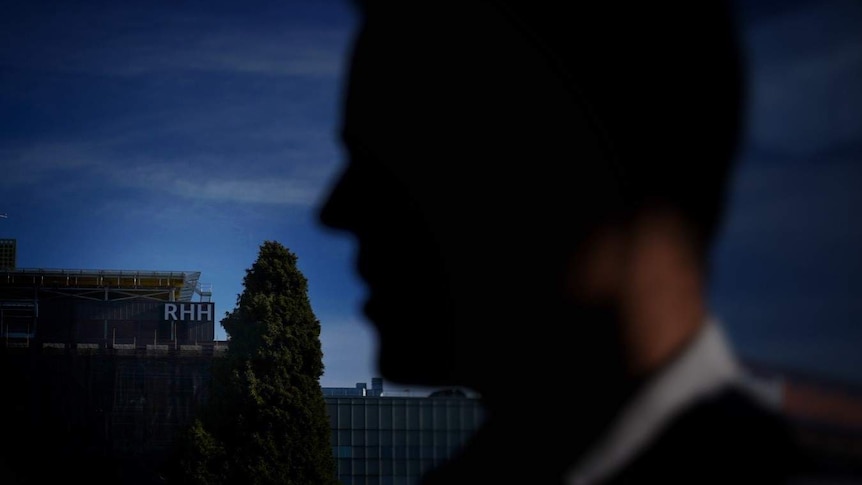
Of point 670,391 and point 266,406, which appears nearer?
point 670,391

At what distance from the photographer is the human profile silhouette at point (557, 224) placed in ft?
1.81

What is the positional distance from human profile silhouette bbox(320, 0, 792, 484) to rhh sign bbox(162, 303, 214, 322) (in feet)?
54.0

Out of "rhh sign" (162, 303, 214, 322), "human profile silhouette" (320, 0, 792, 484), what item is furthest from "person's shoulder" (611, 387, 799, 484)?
"rhh sign" (162, 303, 214, 322)

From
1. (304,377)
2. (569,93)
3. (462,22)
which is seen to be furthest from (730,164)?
(304,377)

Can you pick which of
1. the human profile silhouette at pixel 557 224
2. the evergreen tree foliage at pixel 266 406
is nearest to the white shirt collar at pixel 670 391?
the human profile silhouette at pixel 557 224

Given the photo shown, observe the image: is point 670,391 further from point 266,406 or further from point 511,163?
point 266,406

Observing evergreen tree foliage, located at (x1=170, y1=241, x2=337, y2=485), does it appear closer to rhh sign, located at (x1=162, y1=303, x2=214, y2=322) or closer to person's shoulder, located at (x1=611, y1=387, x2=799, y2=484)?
rhh sign, located at (x1=162, y1=303, x2=214, y2=322)

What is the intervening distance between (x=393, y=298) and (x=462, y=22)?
0.22 meters

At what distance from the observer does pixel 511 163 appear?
0.63 meters

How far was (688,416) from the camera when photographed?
Result: 0.55 meters

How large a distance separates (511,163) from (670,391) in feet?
0.62

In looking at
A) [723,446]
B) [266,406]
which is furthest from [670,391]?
[266,406]

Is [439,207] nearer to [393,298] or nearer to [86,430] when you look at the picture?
[393,298]

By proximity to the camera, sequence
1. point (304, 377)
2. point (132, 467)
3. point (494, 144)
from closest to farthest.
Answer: point (494, 144) < point (304, 377) < point (132, 467)
